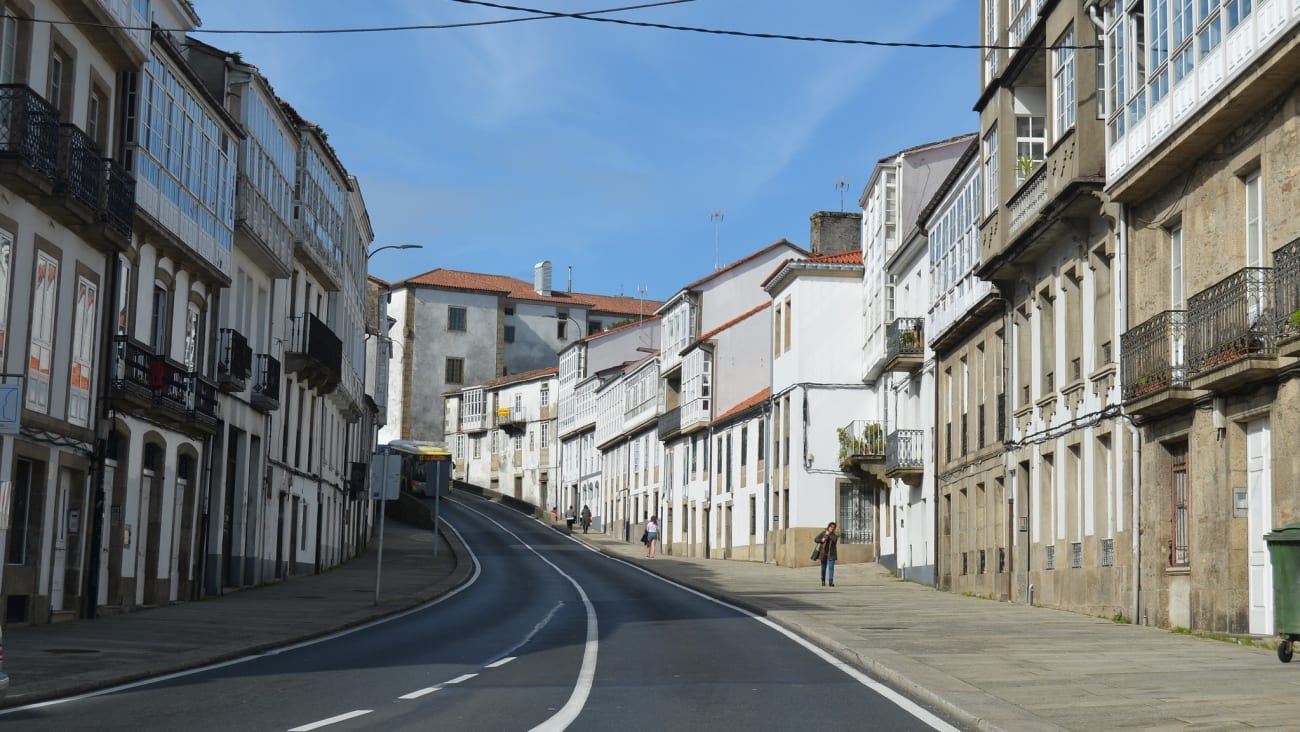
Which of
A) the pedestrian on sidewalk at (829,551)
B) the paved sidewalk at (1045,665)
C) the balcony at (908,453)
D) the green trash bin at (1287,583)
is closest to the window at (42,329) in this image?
the paved sidewalk at (1045,665)

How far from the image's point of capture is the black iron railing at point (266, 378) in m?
36.8

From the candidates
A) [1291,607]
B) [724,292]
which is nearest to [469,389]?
[724,292]

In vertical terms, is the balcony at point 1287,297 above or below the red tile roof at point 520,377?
below

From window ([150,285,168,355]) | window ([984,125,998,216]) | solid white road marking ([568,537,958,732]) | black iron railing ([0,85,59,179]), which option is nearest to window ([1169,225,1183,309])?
solid white road marking ([568,537,958,732])

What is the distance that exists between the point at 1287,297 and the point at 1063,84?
33.4ft

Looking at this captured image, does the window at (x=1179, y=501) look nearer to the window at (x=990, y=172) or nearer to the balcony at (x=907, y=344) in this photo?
the window at (x=990, y=172)

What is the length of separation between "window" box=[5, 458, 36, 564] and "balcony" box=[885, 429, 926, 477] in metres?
27.1

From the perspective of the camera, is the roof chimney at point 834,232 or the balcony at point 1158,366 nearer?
the balcony at point 1158,366

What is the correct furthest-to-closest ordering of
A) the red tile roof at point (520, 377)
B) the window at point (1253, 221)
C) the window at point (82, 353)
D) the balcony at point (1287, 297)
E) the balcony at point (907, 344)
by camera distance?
1. the red tile roof at point (520, 377)
2. the balcony at point (907, 344)
3. the window at point (82, 353)
4. the window at point (1253, 221)
5. the balcony at point (1287, 297)

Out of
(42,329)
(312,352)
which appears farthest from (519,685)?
(312,352)

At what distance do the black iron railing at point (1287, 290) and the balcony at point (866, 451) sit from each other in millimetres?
32017

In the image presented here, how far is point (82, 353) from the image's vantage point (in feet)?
80.2

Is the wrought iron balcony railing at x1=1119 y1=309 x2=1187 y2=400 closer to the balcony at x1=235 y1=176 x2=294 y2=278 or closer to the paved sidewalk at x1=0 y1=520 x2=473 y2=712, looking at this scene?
the paved sidewalk at x1=0 y1=520 x2=473 y2=712

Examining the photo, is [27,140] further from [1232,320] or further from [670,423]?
[670,423]
